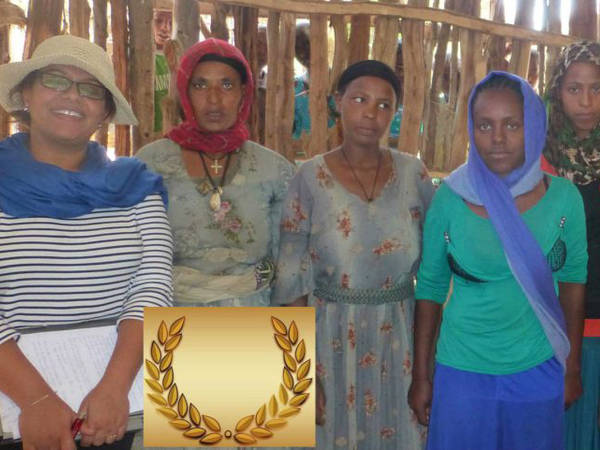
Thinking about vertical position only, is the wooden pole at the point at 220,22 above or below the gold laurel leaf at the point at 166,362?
above

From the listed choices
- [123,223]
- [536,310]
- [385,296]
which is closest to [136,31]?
[123,223]

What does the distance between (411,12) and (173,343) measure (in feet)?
9.52

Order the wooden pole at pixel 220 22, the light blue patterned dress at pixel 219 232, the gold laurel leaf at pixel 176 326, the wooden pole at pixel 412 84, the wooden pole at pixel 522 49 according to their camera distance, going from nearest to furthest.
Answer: the gold laurel leaf at pixel 176 326, the light blue patterned dress at pixel 219 232, the wooden pole at pixel 220 22, the wooden pole at pixel 412 84, the wooden pole at pixel 522 49

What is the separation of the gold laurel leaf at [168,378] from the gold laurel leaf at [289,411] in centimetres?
28

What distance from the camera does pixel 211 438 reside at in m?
1.36

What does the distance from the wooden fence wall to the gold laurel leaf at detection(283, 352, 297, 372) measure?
73.8 inches

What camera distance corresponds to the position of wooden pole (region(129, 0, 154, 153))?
3.08 meters

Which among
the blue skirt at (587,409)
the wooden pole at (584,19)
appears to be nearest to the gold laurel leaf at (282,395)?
the blue skirt at (587,409)

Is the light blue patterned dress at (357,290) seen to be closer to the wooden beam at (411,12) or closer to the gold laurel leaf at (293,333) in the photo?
the gold laurel leaf at (293,333)

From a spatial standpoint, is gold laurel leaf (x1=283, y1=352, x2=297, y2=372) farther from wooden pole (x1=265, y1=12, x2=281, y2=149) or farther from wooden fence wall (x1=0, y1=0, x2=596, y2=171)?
wooden pole (x1=265, y1=12, x2=281, y2=149)

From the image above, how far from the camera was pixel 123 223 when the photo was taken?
159 centimetres

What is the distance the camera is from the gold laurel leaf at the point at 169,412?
135cm

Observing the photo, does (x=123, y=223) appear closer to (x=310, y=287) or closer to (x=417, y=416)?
(x=310, y=287)

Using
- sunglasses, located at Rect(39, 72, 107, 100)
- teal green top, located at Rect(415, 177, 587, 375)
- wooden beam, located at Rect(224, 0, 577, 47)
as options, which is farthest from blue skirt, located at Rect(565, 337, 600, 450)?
wooden beam, located at Rect(224, 0, 577, 47)
